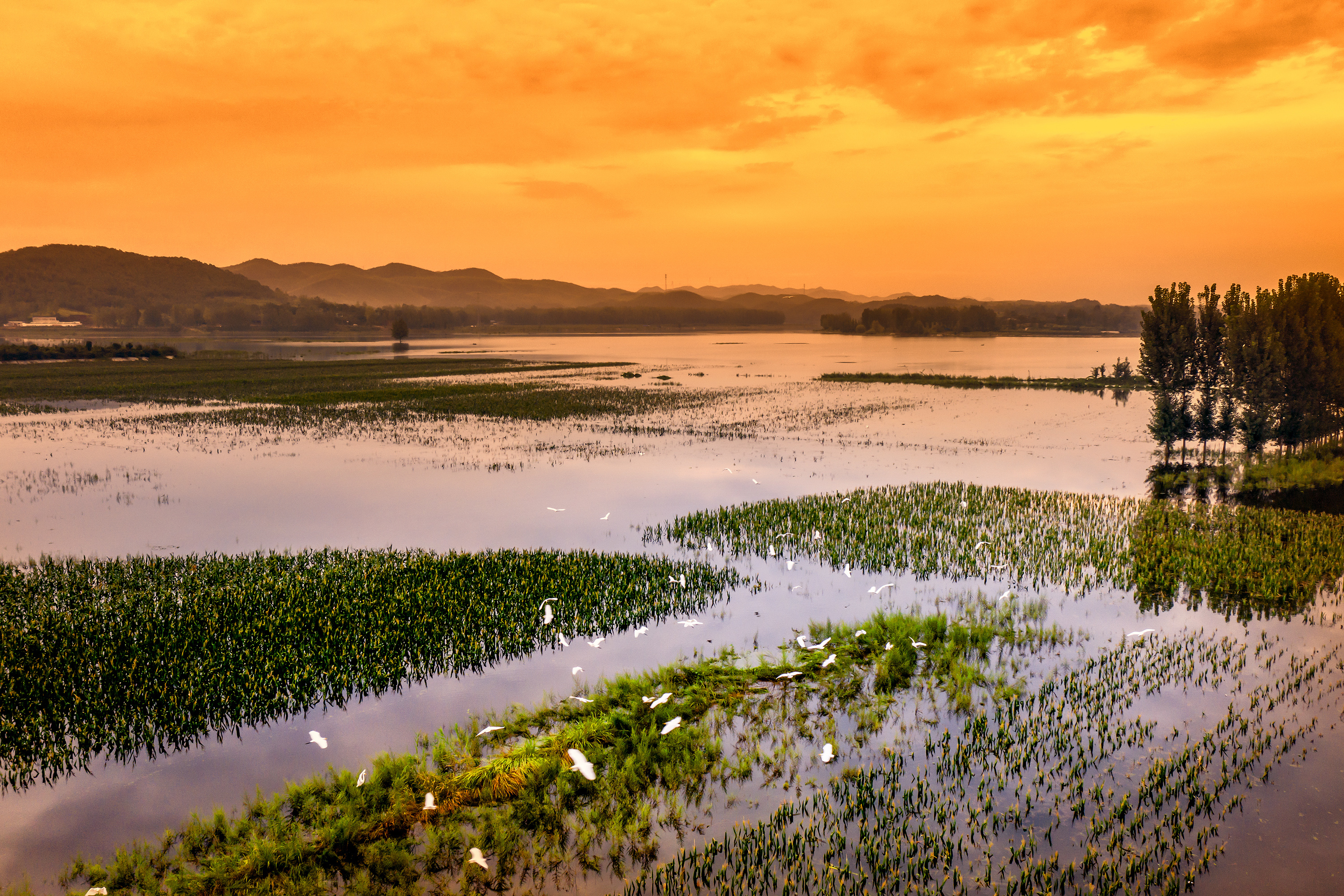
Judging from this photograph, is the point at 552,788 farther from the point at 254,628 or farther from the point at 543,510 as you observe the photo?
the point at 543,510

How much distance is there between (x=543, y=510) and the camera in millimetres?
25625

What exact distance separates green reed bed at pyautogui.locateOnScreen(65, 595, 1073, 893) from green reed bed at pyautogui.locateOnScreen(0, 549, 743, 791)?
8.95ft

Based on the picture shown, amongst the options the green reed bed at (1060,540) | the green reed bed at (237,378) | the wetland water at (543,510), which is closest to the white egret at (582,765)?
the wetland water at (543,510)

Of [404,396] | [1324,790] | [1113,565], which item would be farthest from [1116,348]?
[1324,790]

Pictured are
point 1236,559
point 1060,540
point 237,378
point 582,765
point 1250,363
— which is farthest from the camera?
point 237,378

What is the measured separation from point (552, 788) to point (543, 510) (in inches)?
640

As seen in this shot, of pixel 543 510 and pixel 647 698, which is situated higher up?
pixel 543 510

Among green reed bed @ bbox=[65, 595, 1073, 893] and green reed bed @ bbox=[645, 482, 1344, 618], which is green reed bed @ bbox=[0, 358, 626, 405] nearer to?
green reed bed @ bbox=[645, 482, 1344, 618]

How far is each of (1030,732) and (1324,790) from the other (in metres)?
3.38

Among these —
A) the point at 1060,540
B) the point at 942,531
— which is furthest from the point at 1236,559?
the point at 942,531

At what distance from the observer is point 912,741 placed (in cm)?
1094

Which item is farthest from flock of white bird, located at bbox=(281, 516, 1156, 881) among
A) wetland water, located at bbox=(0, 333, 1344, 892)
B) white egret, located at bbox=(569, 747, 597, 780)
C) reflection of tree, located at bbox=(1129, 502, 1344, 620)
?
reflection of tree, located at bbox=(1129, 502, 1344, 620)

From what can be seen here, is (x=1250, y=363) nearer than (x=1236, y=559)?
No

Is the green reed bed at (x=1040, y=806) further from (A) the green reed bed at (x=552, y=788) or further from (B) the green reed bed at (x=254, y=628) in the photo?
(B) the green reed bed at (x=254, y=628)
